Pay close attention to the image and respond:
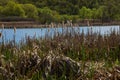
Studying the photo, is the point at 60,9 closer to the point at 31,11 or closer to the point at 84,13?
the point at 84,13

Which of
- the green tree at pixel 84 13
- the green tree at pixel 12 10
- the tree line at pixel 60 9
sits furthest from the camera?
the green tree at pixel 84 13

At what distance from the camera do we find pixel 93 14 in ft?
246

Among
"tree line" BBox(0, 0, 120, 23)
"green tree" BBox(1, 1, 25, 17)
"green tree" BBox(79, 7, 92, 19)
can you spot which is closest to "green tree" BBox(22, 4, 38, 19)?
"tree line" BBox(0, 0, 120, 23)

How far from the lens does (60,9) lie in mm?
77562

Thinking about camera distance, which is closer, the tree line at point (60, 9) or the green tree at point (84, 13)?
the tree line at point (60, 9)

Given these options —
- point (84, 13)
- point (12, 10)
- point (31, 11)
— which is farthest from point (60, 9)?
point (12, 10)

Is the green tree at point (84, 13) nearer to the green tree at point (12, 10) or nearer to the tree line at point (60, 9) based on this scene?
the tree line at point (60, 9)

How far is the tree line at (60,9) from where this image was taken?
2815 inches

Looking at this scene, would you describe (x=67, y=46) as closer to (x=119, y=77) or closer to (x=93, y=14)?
(x=119, y=77)

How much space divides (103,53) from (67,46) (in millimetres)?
808

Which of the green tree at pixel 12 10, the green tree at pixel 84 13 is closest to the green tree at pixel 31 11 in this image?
the green tree at pixel 12 10

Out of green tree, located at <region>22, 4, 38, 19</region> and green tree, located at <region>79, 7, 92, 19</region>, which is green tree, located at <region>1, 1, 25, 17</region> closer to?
green tree, located at <region>22, 4, 38, 19</region>

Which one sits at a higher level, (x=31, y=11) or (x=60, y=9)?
(x=31, y=11)

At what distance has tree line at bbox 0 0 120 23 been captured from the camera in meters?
71.5
